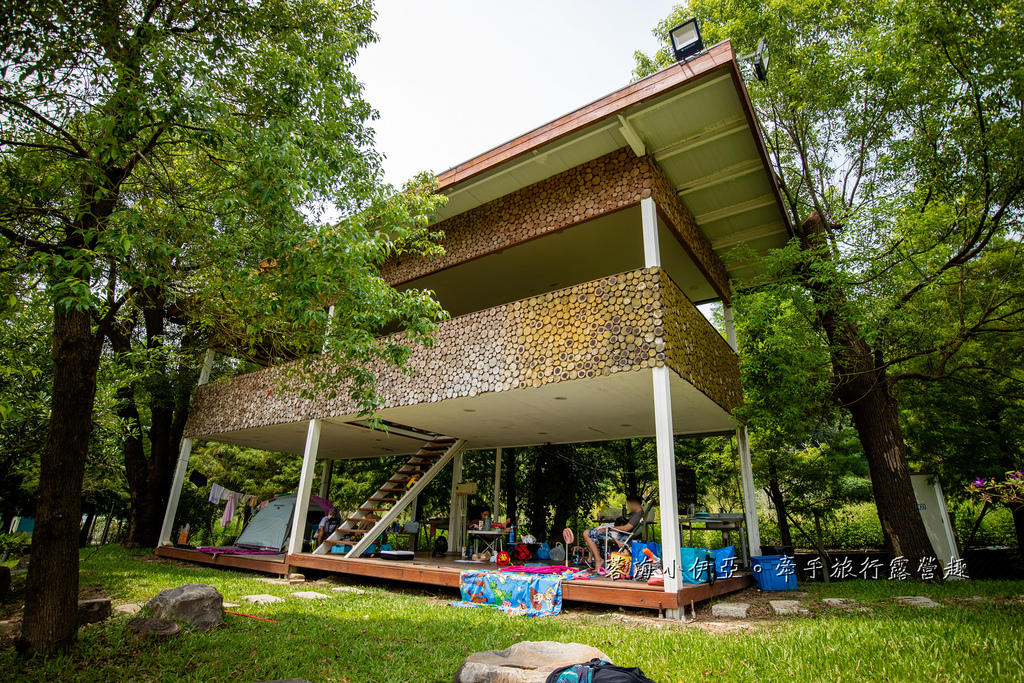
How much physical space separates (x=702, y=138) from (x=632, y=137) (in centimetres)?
111

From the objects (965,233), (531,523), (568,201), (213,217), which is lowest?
(531,523)

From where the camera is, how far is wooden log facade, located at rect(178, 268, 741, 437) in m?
6.46

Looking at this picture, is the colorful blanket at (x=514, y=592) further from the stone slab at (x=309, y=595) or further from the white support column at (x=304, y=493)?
the white support column at (x=304, y=493)

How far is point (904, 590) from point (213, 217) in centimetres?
924

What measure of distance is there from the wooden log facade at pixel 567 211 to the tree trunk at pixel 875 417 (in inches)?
77.2

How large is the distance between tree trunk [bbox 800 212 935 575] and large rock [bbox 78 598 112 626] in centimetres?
961

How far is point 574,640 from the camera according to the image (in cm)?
461

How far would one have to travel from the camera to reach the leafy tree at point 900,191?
7406mm

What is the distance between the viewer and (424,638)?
4852 mm

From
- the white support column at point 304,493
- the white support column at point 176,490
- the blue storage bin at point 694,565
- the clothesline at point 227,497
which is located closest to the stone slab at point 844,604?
the blue storage bin at point 694,565

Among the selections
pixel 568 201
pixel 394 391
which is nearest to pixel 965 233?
pixel 568 201

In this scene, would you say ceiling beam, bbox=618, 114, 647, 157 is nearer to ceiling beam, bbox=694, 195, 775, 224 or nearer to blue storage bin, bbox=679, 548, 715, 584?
ceiling beam, bbox=694, 195, 775, 224

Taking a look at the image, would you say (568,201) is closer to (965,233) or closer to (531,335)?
(531,335)

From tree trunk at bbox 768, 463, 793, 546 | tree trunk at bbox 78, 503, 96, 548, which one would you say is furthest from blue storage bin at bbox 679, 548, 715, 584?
tree trunk at bbox 78, 503, 96, 548
